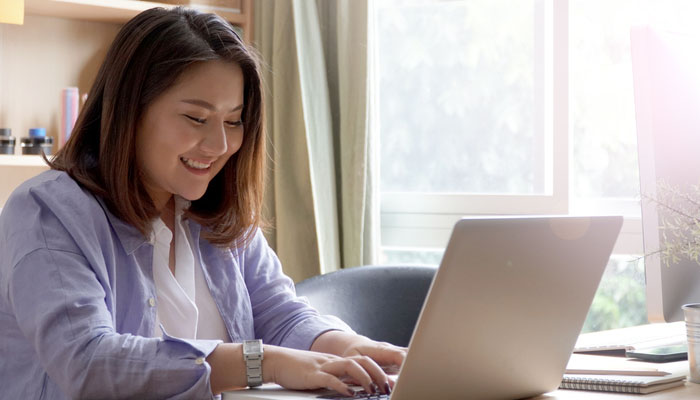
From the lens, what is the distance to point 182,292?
4.82ft

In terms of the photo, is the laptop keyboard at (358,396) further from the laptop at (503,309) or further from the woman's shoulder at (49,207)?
the woman's shoulder at (49,207)

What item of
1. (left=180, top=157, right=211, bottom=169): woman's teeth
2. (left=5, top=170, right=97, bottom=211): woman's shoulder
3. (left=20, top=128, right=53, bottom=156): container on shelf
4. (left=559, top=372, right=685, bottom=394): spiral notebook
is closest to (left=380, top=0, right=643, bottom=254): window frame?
(left=20, top=128, right=53, bottom=156): container on shelf

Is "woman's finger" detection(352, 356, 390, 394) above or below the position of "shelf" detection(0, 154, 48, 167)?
below

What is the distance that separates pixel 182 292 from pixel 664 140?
79 cm

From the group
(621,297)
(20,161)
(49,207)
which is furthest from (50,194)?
(621,297)

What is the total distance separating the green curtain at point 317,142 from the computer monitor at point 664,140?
4.42 ft

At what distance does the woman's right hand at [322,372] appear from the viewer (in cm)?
108

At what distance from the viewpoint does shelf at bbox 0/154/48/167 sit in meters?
2.27

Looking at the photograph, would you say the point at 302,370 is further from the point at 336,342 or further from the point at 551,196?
the point at 551,196

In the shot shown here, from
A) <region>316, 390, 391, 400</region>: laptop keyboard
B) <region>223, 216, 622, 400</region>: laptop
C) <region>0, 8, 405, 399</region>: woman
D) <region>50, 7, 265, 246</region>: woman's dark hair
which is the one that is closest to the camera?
<region>223, 216, 622, 400</region>: laptop

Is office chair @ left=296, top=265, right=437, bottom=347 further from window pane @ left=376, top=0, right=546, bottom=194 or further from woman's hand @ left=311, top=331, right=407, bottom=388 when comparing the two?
window pane @ left=376, top=0, right=546, bottom=194

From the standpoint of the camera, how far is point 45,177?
1361 millimetres

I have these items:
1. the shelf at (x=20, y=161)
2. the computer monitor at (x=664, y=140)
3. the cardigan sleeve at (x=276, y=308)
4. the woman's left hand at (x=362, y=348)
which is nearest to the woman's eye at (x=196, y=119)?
the cardigan sleeve at (x=276, y=308)

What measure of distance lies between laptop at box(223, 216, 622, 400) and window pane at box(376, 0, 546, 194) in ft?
5.12
